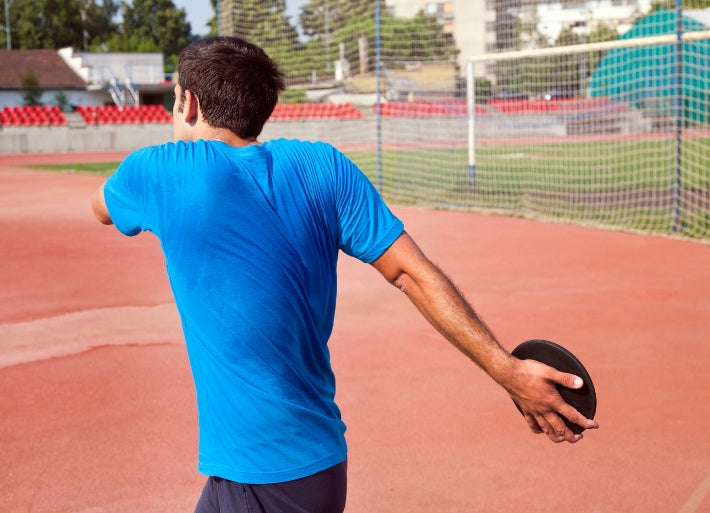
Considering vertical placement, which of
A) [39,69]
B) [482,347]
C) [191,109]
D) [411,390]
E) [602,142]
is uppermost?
[39,69]

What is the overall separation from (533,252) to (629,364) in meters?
4.42

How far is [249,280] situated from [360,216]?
0.31m

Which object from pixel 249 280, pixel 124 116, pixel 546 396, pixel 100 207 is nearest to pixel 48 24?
pixel 124 116

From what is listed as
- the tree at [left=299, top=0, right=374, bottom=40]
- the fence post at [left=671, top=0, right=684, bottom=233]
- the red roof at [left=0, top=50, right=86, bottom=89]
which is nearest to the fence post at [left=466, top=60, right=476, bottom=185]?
the tree at [left=299, top=0, right=374, bottom=40]

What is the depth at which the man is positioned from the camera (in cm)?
204

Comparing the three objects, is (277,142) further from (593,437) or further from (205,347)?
(593,437)

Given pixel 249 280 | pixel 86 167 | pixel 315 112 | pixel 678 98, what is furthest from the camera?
pixel 315 112

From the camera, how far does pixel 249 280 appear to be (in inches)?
80.4

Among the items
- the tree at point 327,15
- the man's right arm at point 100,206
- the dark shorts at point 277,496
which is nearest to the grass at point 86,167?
the tree at point 327,15

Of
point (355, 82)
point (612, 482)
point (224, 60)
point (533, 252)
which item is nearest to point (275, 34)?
point (533, 252)

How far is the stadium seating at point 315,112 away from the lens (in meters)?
31.9

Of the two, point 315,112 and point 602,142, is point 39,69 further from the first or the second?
point 602,142

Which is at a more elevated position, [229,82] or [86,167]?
[229,82]

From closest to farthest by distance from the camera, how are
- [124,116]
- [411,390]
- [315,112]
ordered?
[411,390] → [315,112] → [124,116]
